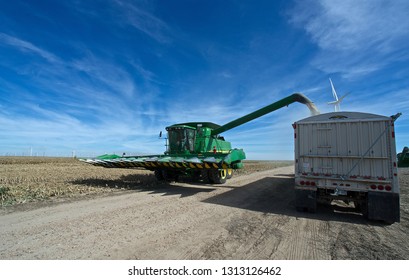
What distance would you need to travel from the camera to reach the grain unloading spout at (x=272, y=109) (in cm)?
1362

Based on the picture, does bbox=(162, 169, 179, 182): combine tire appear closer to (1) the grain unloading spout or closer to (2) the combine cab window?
(2) the combine cab window

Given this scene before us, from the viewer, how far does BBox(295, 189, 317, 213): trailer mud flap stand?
6.96 metres

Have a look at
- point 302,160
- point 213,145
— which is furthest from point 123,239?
point 213,145

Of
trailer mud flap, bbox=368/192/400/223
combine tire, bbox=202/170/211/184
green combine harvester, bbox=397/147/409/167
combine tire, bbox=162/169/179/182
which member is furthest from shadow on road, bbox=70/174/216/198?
green combine harvester, bbox=397/147/409/167

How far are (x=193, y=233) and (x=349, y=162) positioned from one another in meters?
4.99

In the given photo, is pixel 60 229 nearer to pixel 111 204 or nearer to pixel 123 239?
pixel 123 239

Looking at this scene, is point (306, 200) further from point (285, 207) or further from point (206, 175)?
point (206, 175)

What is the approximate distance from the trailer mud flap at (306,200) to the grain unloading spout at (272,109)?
25.8 ft

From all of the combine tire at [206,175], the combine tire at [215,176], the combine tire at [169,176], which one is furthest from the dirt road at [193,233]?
the combine tire at [169,176]

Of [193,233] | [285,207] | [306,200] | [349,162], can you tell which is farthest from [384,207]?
[193,233]

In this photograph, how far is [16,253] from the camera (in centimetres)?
384

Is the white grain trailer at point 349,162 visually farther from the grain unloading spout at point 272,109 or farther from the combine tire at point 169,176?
the combine tire at point 169,176

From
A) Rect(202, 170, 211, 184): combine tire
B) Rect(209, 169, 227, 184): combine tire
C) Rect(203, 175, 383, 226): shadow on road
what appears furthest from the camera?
Rect(209, 169, 227, 184): combine tire
